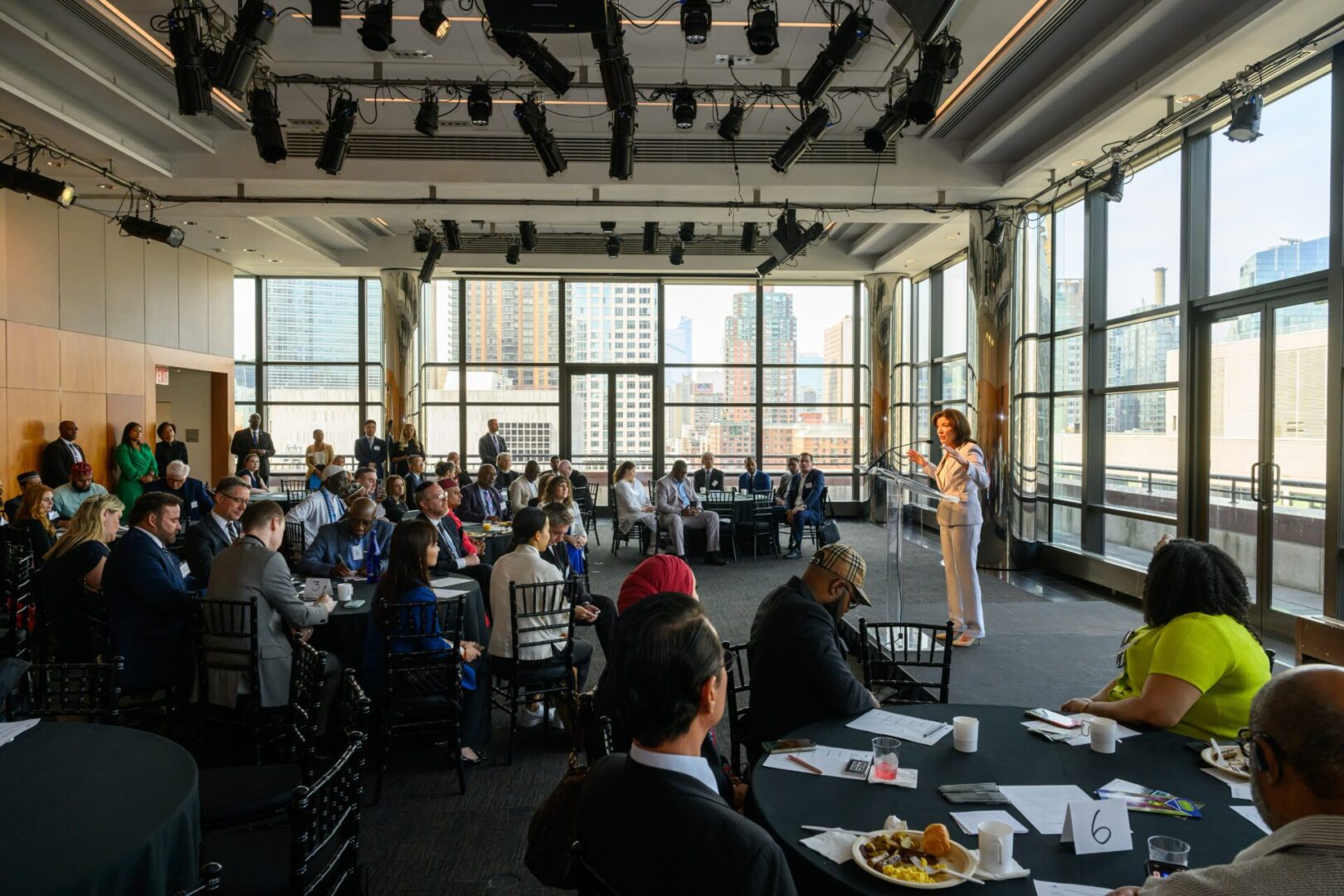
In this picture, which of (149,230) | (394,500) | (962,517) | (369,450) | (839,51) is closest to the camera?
(839,51)

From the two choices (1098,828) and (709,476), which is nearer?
(1098,828)

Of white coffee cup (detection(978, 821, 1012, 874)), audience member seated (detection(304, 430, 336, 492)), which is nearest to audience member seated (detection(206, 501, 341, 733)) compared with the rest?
white coffee cup (detection(978, 821, 1012, 874))

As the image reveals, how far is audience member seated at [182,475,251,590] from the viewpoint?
16.6ft

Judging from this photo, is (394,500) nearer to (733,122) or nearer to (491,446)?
(733,122)

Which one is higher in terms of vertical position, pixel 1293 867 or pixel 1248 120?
pixel 1248 120

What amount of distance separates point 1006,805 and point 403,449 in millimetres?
12331

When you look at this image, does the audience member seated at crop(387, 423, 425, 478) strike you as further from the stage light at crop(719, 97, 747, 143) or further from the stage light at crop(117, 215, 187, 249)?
the stage light at crop(719, 97, 747, 143)

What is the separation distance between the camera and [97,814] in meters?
1.99

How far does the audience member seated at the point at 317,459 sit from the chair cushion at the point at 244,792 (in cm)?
835

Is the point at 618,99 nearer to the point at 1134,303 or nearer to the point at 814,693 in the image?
the point at 814,693

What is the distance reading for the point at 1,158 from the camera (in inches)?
324

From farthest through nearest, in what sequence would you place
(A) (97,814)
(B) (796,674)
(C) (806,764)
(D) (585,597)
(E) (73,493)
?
(E) (73,493) → (D) (585,597) → (B) (796,674) → (C) (806,764) → (A) (97,814)

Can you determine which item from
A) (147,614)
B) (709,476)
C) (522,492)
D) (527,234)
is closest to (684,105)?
(522,492)

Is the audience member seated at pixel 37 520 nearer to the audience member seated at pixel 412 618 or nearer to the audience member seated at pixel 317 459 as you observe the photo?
the audience member seated at pixel 412 618
